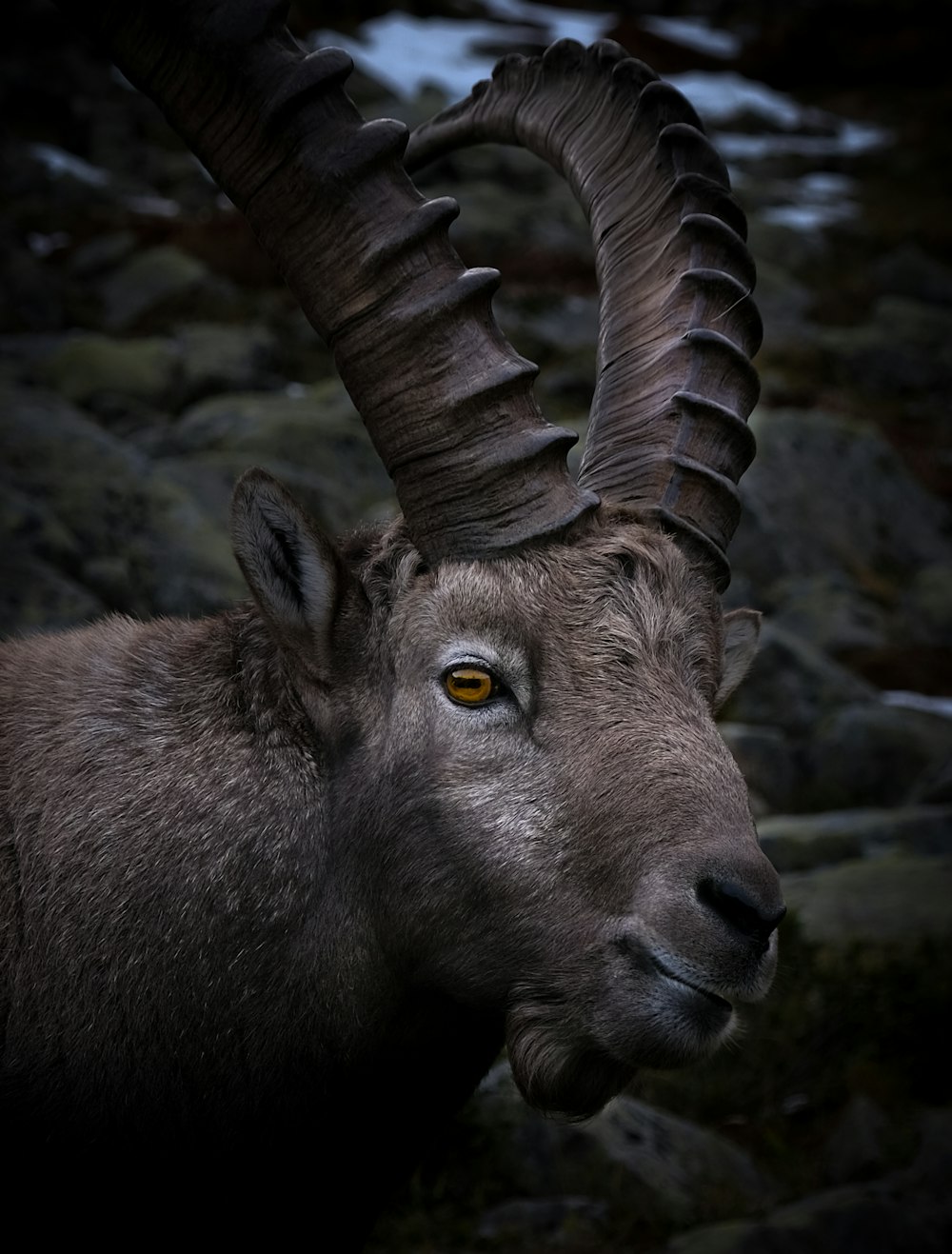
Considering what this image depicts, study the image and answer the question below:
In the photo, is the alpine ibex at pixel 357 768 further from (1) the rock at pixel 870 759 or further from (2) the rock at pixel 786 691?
(2) the rock at pixel 786 691

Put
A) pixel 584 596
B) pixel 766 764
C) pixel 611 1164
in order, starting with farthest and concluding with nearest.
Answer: pixel 766 764 < pixel 611 1164 < pixel 584 596

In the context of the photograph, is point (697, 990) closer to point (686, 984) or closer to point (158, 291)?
point (686, 984)

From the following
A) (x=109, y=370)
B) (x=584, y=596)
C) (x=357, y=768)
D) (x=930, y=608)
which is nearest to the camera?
(x=584, y=596)

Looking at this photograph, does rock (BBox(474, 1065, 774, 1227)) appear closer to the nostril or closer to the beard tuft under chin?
the beard tuft under chin

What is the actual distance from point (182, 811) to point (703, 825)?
163 cm

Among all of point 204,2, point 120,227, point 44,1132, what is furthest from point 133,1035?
point 120,227

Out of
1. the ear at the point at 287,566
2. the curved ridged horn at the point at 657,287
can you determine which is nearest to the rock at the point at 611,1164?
the curved ridged horn at the point at 657,287

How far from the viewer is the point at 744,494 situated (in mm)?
20672

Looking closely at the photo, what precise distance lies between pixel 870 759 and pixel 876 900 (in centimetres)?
400

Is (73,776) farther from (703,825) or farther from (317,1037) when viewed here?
(703,825)

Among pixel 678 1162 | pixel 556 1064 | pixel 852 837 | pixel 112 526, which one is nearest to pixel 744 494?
pixel 852 837

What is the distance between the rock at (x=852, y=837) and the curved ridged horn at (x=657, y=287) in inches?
247

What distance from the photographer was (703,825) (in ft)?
11.6

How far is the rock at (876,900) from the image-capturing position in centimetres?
930
